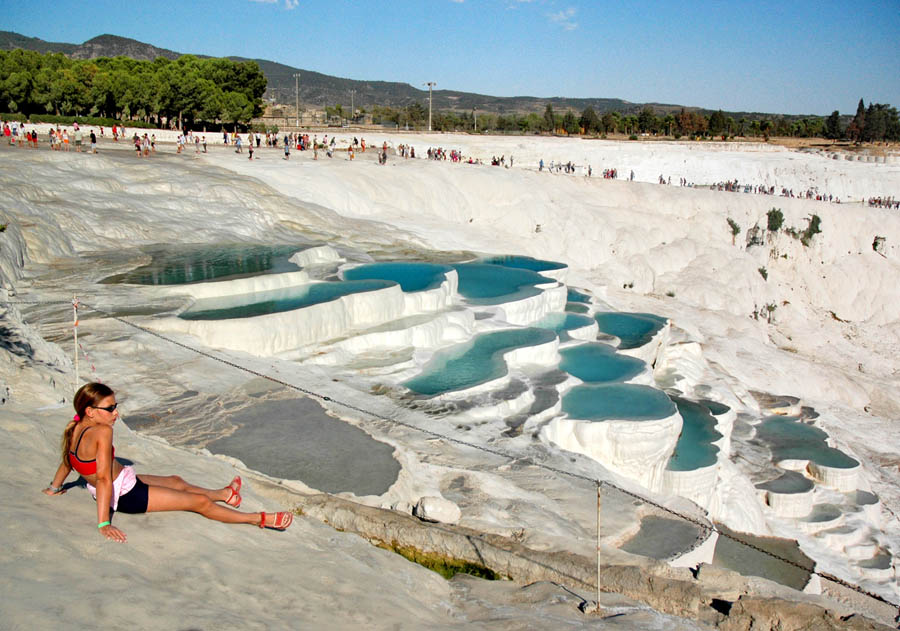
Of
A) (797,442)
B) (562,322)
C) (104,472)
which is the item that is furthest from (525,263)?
(104,472)

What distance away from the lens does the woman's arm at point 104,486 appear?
319cm

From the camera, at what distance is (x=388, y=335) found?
11.5m

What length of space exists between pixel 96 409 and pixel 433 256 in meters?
14.9

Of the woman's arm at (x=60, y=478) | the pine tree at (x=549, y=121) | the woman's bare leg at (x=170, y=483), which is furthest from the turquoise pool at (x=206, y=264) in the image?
the pine tree at (x=549, y=121)

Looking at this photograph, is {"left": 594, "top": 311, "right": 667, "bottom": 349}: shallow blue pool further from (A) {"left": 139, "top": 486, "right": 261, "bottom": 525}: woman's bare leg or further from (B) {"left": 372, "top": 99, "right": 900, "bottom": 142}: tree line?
(B) {"left": 372, "top": 99, "right": 900, "bottom": 142}: tree line

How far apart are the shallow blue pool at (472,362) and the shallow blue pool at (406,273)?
6.10 ft

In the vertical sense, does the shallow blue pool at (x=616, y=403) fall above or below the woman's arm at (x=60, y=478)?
below

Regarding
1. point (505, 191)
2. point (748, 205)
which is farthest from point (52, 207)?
point (748, 205)

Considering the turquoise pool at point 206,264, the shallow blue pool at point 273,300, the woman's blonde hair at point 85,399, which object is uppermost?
the woman's blonde hair at point 85,399

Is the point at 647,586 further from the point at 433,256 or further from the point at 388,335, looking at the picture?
the point at 433,256

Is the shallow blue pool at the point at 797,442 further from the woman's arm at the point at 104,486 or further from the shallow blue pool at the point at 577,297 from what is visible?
the woman's arm at the point at 104,486

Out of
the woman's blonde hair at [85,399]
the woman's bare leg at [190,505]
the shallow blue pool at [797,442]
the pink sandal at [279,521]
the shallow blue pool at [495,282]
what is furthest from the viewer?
the shallow blue pool at [495,282]

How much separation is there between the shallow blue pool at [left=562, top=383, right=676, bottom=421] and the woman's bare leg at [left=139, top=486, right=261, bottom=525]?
6.98 metres

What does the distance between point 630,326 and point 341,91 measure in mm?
131373
